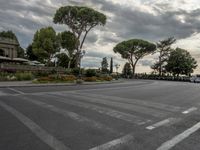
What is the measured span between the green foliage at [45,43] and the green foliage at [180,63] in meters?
34.5

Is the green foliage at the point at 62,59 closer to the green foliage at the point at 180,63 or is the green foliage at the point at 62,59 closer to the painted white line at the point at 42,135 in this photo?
the green foliage at the point at 180,63

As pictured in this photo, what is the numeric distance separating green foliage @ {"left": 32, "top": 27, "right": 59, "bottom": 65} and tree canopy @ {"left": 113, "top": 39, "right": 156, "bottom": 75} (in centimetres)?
2012

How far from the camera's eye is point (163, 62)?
6844cm

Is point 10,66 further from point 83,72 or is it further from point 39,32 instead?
point 39,32

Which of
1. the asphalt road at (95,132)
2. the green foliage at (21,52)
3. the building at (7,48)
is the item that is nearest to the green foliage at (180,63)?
the building at (7,48)

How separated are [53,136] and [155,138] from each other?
2147 mm

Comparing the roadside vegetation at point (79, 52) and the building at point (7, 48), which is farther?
the building at point (7, 48)

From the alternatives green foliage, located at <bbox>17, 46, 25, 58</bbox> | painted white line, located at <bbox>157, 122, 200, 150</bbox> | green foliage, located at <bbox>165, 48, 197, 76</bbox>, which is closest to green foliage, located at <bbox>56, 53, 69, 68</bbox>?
green foliage, located at <bbox>17, 46, 25, 58</bbox>

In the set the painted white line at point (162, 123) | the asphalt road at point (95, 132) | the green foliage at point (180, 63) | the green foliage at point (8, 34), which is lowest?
the painted white line at point (162, 123)

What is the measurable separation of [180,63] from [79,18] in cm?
3546

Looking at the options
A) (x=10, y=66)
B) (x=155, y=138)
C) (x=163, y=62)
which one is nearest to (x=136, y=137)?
(x=155, y=138)

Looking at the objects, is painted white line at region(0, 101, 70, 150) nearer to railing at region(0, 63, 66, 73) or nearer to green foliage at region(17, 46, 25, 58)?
railing at region(0, 63, 66, 73)

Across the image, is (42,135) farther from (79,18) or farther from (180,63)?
(180,63)

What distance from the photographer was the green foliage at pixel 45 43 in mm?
51750
